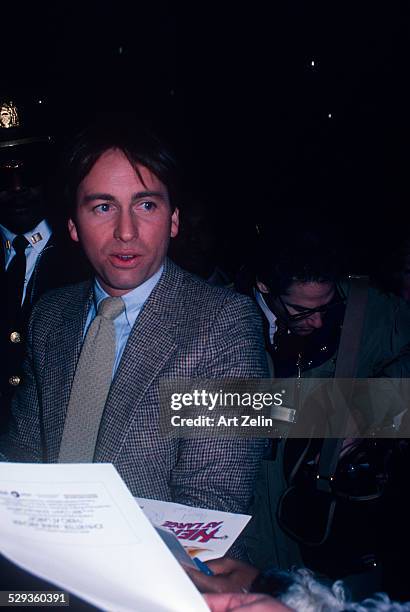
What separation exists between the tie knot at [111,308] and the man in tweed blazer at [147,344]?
0.13 feet

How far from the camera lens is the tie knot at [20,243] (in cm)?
244

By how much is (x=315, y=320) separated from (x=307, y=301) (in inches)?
3.8

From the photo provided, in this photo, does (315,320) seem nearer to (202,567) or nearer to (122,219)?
(122,219)

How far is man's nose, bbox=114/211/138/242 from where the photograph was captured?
1359 millimetres

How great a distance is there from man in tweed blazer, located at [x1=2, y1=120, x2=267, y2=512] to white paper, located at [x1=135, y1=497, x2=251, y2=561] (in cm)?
7

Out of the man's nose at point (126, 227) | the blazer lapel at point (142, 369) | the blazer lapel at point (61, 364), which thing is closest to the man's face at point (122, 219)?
the man's nose at point (126, 227)

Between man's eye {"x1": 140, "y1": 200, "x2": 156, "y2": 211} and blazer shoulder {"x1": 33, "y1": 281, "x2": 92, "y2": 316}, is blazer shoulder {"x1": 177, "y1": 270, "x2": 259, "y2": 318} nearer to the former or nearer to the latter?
→ man's eye {"x1": 140, "y1": 200, "x2": 156, "y2": 211}

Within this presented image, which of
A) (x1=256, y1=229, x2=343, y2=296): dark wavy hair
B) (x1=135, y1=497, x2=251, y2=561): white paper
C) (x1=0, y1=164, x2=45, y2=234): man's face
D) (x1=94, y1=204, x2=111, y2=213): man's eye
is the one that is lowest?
(x1=135, y1=497, x2=251, y2=561): white paper

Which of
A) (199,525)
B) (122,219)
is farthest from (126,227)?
(199,525)

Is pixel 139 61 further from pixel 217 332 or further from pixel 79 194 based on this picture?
pixel 217 332

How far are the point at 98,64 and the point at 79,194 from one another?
266 centimetres

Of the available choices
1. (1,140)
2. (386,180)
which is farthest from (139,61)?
(386,180)

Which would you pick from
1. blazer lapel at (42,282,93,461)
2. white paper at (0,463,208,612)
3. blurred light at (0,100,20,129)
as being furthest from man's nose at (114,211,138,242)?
blurred light at (0,100,20,129)

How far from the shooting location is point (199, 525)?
1.05 meters
